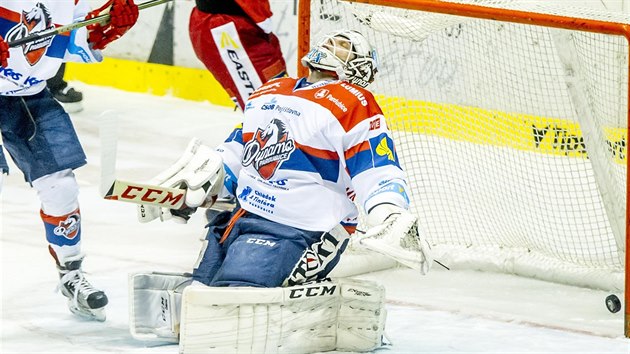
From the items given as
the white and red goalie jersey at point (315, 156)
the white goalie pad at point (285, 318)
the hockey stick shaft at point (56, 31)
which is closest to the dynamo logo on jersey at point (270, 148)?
Result: the white and red goalie jersey at point (315, 156)

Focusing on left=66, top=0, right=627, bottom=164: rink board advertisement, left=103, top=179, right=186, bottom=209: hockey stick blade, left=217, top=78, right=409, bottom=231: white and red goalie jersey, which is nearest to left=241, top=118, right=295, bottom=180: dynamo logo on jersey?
left=217, top=78, right=409, bottom=231: white and red goalie jersey

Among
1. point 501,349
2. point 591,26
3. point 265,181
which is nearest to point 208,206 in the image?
point 265,181

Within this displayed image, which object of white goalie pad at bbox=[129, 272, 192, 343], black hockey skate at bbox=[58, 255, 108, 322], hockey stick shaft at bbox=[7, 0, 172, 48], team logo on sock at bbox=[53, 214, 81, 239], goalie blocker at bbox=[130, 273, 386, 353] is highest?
hockey stick shaft at bbox=[7, 0, 172, 48]

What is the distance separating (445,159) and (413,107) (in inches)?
11.9

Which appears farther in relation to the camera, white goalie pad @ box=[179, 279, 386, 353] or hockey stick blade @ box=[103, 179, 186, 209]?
hockey stick blade @ box=[103, 179, 186, 209]

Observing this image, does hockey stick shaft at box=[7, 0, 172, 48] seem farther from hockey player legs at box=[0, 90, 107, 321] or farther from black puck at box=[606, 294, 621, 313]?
black puck at box=[606, 294, 621, 313]

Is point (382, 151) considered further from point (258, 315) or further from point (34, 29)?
point (34, 29)

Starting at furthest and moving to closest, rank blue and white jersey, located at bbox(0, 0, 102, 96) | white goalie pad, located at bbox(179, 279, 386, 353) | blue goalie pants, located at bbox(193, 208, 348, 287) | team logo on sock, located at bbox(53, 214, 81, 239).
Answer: team logo on sock, located at bbox(53, 214, 81, 239)
blue and white jersey, located at bbox(0, 0, 102, 96)
blue goalie pants, located at bbox(193, 208, 348, 287)
white goalie pad, located at bbox(179, 279, 386, 353)

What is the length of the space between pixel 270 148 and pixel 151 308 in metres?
0.63

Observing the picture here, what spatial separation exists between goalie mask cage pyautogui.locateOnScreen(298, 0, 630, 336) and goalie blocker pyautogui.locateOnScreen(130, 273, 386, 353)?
95 cm

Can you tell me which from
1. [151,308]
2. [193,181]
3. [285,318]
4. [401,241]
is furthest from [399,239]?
[151,308]

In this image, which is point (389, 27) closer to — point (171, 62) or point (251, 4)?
point (251, 4)

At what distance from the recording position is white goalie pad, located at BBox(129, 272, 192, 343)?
13.9 ft

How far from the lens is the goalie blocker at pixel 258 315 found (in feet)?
12.6
